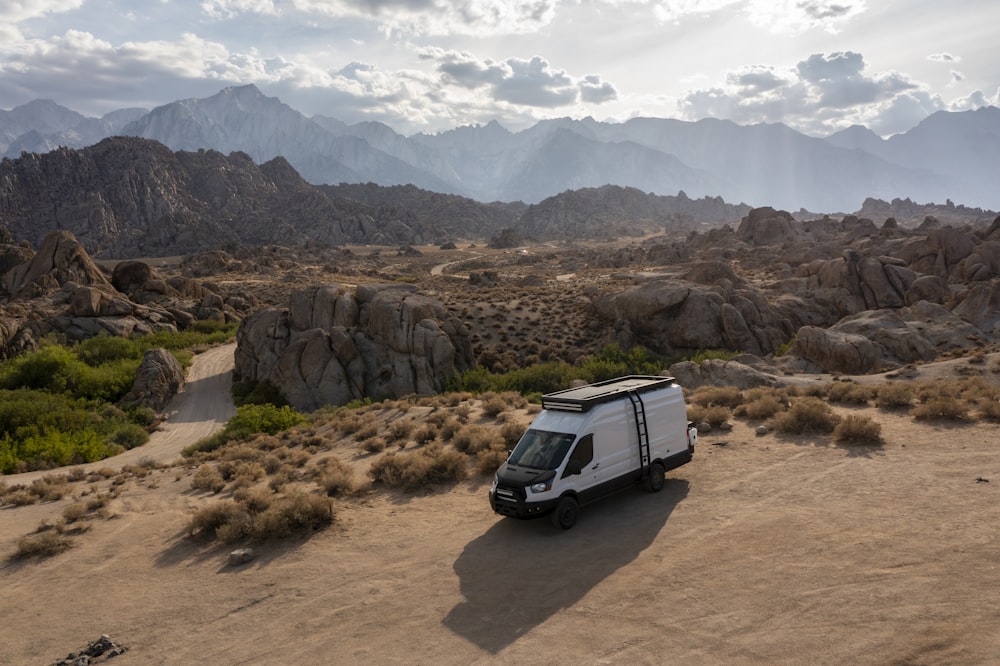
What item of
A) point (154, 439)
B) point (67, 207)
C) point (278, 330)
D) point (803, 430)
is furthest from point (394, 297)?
point (67, 207)

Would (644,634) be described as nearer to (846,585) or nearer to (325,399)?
(846,585)

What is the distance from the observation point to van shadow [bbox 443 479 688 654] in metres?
9.32

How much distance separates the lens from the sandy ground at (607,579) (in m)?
8.14

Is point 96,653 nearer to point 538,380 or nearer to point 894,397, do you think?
point 894,397

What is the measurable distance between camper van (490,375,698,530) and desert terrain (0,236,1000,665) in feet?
2.32

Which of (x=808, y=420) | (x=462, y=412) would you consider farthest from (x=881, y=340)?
(x=462, y=412)

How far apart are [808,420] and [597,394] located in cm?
761

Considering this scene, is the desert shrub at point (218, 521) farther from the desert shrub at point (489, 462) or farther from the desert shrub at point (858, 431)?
the desert shrub at point (858, 431)

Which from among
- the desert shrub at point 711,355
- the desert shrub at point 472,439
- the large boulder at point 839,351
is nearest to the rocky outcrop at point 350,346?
the desert shrub at point 711,355

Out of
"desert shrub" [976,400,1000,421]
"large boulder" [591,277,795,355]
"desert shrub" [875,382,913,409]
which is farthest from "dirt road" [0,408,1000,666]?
"large boulder" [591,277,795,355]

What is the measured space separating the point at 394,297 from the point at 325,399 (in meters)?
9.39

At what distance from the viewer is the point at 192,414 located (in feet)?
112

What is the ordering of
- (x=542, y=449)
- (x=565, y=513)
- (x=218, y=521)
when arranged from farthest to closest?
(x=218, y=521), (x=542, y=449), (x=565, y=513)

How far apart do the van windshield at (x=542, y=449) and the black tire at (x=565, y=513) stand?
32.1 inches
